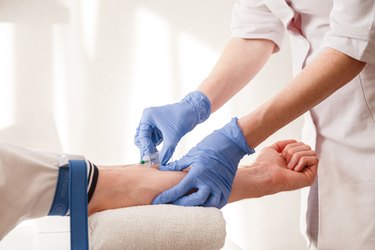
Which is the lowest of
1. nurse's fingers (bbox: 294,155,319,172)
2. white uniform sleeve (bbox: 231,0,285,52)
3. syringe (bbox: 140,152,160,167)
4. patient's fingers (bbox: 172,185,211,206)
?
syringe (bbox: 140,152,160,167)

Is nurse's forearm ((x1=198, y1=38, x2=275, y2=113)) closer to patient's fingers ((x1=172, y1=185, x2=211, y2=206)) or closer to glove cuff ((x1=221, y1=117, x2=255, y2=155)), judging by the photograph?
glove cuff ((x1=221, y1=117, x2=255, y2=155))

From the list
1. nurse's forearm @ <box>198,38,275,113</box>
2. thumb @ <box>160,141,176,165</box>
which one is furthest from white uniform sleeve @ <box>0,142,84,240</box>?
nurse's forearm @ <box>198,38,275,113</box>

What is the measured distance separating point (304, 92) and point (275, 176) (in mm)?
281

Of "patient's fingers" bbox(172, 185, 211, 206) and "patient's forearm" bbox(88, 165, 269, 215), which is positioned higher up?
"patient's fingers" bbox(172, 185, 211, 206)

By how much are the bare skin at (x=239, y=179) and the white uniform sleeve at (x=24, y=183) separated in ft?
0.37

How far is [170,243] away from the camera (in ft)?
2.94

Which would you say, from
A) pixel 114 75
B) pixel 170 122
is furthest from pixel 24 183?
pixel 114 75

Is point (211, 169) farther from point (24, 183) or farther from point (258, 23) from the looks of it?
point (258, 23)

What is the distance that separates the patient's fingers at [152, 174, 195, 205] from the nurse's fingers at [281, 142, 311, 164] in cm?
43

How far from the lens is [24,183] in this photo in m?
0.94

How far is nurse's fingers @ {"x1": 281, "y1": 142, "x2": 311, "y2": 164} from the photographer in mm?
1372

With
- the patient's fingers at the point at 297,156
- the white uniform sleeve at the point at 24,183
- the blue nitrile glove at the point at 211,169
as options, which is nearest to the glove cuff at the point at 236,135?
the blue nitrile glove at the point at 211,169

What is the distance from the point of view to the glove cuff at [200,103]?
1400 mm

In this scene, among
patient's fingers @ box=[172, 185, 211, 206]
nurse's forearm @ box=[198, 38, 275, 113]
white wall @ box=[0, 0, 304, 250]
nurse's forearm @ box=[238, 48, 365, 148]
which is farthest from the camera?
white wall @ box=[0, 0, 304, 250]
